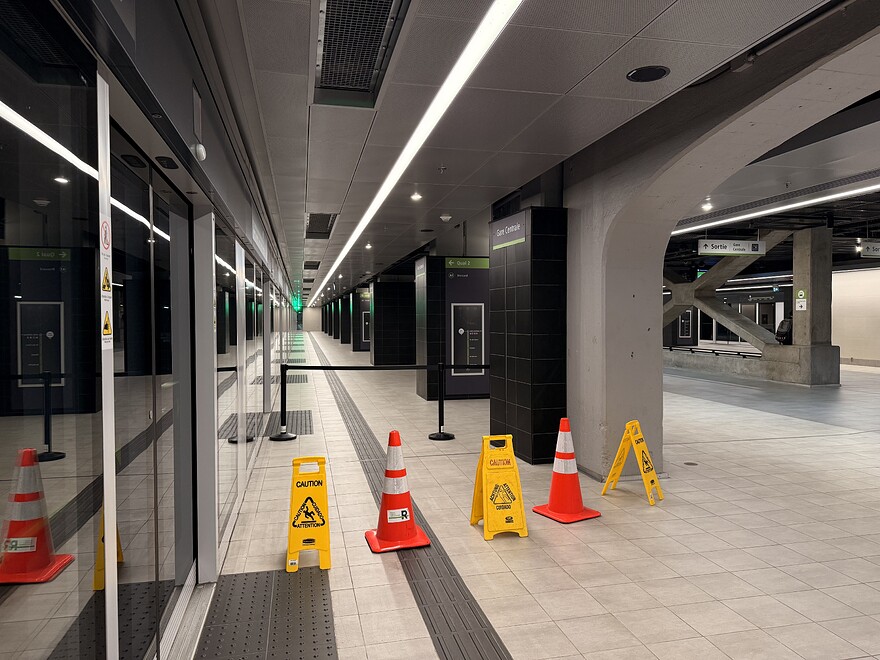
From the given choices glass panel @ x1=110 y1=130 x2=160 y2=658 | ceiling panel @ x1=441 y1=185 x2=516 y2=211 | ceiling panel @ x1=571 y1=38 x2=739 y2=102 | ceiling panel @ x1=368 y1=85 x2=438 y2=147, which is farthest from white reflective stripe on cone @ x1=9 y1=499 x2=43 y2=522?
ceiling panel @ x1=441 y1=185 x2=516 y2=211

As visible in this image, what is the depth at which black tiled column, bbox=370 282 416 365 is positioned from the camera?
1911 centimetres

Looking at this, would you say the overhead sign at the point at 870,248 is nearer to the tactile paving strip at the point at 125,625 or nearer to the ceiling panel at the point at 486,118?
the ceiling panel at the point at 486,118

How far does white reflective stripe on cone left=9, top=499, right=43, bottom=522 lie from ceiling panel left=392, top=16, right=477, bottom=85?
2.55 meters

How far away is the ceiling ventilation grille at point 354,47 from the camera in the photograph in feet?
10.0

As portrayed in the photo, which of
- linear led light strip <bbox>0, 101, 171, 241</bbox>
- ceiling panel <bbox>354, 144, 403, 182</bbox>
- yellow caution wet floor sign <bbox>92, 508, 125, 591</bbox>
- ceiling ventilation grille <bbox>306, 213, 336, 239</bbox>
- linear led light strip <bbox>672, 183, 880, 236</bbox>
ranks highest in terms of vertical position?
linear led light strip <bbox>672, 183, 880, 236</bbox>

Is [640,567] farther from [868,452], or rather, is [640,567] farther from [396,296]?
[396,296]

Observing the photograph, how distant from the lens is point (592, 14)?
9.37ft

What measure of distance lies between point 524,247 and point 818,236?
10580 millimetres

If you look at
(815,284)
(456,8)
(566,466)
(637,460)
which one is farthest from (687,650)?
(815,284)

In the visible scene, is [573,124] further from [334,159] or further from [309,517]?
[309,517]

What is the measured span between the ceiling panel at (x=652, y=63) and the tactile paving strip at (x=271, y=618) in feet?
11.3

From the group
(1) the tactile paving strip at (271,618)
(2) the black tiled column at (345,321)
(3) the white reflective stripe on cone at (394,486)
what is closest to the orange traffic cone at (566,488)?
(3) the white reflective stripe on cone at (394,486)

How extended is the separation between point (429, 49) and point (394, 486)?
2795 mm

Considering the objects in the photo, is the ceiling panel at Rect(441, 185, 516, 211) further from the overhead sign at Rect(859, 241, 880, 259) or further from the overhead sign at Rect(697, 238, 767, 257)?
the overhead sign at Rect(859, 241, 880, 259)
